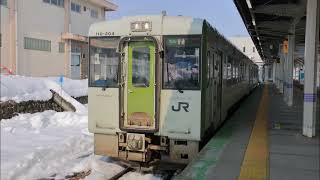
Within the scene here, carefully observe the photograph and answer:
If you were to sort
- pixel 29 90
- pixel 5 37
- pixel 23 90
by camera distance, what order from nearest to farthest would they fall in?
pixel 23 90 → pixel 29 90 → pixel 5 37

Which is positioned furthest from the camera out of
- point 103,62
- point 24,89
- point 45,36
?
point 45,36

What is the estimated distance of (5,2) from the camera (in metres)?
25.7

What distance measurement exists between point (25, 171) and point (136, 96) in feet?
8.78

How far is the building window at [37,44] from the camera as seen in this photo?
91.6 ft

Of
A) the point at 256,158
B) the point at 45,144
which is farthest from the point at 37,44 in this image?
the point at 256,158

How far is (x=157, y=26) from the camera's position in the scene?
25.0ft

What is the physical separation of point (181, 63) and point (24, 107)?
10040 mm

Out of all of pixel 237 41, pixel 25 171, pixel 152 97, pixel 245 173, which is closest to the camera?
pixel 245 173

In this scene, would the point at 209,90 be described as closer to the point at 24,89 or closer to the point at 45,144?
the point at 45,144

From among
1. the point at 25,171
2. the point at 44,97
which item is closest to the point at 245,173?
the point at 25,171

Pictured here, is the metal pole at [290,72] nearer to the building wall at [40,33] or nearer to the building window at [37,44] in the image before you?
the building wall at [40,33]

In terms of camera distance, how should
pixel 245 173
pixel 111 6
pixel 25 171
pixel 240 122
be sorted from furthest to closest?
pixel 111 6 < pixel 240 122 < pixel 25 171 < pixel 245 173

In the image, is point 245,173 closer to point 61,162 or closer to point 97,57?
point 97,57

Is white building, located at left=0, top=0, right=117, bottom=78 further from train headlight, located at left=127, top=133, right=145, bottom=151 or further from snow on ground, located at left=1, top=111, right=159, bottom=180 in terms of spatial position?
train headlight, located at left=127, top=133, right=145, bottom=151
